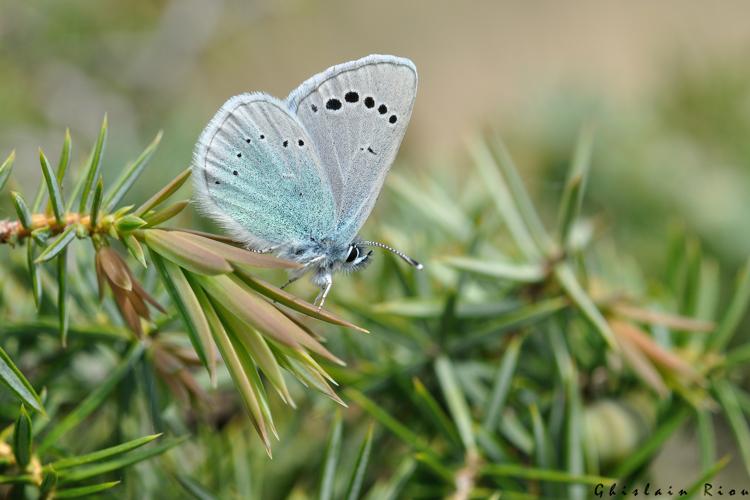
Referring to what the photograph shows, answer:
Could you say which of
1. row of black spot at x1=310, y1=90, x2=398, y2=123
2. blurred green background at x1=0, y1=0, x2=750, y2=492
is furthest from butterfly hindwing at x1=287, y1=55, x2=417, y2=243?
blurred green background at x1=0, y1=0, x2=750, y2=492

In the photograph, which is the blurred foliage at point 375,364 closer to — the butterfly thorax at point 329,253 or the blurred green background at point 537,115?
the butterfly thorax at point 329,253

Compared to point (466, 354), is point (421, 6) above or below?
above

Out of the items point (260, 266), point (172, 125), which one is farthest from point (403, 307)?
point (172, 125)

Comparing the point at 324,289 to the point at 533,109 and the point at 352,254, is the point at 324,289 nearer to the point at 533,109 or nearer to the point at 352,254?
the point at 352,254

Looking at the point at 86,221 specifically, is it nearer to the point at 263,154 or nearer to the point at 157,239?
the point at 157,239

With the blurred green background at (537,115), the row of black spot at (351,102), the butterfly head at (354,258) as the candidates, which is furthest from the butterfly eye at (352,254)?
the blurred green background at (537,115)

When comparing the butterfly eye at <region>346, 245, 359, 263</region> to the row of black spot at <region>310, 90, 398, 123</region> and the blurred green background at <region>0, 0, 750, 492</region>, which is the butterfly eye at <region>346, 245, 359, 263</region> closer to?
the row of black spot at <region>310, 90, 398, 123</region>

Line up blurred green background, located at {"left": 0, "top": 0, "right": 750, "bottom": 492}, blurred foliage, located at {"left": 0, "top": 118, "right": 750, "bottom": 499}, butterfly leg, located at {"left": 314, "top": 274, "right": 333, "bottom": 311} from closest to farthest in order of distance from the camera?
1. blurred foliage, located at {"left": 0, "top": 118, "right": 750, "bottom": 499}
2. butterfly leg, located at {"left": 314, "top": 274, "right": 333, "bottom": 311}
3. blurred green background, located at {"left": 0, "top": 0, "right": 750, "bottom": 492}
